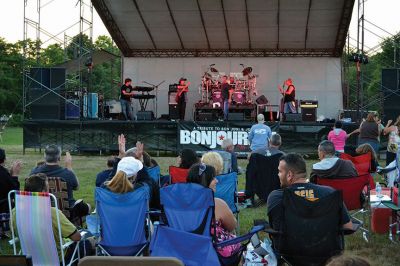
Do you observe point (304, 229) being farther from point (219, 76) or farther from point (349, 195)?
point (219, 76)

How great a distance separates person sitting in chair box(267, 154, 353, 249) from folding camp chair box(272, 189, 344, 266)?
0.03 m

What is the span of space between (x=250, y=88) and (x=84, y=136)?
6427 mm

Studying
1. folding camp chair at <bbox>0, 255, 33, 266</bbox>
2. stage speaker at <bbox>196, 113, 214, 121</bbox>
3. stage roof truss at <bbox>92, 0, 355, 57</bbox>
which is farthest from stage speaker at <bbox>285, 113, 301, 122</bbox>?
folding camp chair at <bbox>0, 255, 33, 266</bbox>

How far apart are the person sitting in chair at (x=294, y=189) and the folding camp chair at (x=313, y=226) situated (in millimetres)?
33

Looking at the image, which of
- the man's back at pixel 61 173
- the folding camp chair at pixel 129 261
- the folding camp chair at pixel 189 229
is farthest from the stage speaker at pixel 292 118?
the folding camp chair at pixel 129 261

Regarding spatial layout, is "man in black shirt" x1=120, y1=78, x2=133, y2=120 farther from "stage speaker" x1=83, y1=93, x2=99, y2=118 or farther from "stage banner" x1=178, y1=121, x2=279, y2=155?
"stage banner" x1=178, y1=121, x2=279, y2=155

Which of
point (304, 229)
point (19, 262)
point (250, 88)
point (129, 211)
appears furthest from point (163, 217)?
point (250, 88)

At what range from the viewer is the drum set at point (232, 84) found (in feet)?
64.0

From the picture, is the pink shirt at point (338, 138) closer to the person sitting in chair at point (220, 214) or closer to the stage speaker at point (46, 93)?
the person sitting in chair at point (220, 214)

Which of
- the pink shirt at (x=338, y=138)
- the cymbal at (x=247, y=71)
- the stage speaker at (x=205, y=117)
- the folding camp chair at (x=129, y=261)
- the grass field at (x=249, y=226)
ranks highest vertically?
the cymbal at (x=247, y=71)

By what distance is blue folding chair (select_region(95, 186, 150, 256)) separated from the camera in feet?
15.2

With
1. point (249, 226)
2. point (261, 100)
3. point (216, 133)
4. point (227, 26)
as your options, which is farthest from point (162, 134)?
point (249, 226)

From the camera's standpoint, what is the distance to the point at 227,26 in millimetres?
18906

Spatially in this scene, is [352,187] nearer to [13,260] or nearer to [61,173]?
[61,173]
